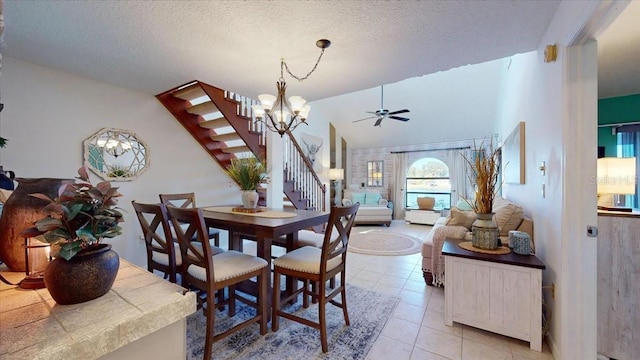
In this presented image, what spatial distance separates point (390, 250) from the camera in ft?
13.7

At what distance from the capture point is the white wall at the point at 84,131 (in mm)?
2357

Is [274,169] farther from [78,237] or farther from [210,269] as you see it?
[78,237]

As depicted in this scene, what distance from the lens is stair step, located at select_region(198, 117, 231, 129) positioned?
348cm

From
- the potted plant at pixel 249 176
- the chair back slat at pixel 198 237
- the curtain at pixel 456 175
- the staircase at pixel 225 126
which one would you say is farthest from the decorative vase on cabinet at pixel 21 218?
the curtain at pixel 456 175

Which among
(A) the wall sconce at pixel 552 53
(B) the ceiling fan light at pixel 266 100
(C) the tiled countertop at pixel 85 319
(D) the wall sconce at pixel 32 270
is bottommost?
(C) the tiled countertop at pixel 85 319

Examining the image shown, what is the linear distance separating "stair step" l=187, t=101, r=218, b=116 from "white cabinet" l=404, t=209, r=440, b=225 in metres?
5.53

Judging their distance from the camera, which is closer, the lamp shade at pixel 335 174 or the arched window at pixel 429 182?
the arched window at pixel 429 182

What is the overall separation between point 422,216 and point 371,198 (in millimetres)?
1418

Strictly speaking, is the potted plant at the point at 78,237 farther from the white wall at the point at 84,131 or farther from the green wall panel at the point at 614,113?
the green wall panel at the point at 614,113

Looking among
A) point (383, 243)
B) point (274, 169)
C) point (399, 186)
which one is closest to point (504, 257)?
point (383, 243)

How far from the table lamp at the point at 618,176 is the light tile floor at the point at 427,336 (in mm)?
1186

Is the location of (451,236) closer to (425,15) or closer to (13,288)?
(425,15)

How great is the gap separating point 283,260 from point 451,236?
1811 millimetres

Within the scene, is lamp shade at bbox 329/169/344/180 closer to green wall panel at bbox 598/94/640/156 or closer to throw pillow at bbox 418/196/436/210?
throw pillow at bbox 418/196/436/210
